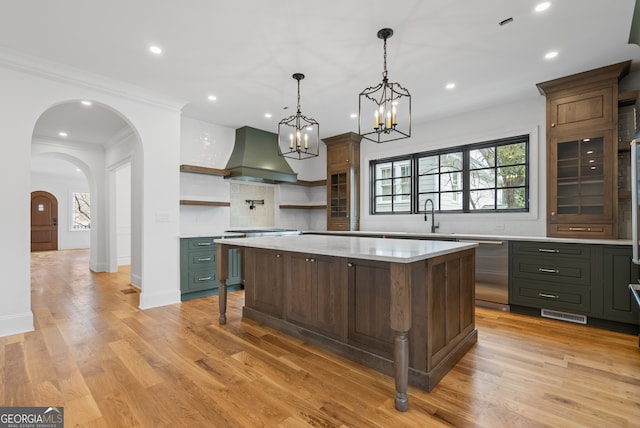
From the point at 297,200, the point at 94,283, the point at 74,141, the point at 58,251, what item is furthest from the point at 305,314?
the point at 58,251

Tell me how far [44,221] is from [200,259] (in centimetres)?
961

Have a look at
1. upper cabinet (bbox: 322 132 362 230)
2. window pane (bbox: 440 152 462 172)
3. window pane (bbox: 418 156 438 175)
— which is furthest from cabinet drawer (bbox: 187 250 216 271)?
window pane (bbox: 440 152 462 172)

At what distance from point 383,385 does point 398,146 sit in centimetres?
425

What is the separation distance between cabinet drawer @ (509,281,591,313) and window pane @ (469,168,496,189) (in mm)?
1587

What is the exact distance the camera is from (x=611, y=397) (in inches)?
73.9

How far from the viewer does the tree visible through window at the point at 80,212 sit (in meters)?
10.9

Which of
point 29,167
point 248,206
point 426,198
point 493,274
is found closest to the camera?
point 29,167

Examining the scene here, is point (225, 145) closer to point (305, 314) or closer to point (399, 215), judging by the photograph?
point (399, 215)

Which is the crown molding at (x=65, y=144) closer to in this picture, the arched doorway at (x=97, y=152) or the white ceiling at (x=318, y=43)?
the arched doorway at (x=97, y=152)

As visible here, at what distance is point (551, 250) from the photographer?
3.36 metres

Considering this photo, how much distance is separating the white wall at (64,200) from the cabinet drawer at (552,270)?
42.4 feet

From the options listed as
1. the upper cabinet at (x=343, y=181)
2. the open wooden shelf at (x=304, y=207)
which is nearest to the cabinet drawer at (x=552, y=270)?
the upper cabinet at (x=343, y=181)

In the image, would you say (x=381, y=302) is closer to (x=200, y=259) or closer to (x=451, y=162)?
(x=200, y=259)

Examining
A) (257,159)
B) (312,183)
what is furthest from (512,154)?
(257,159)
